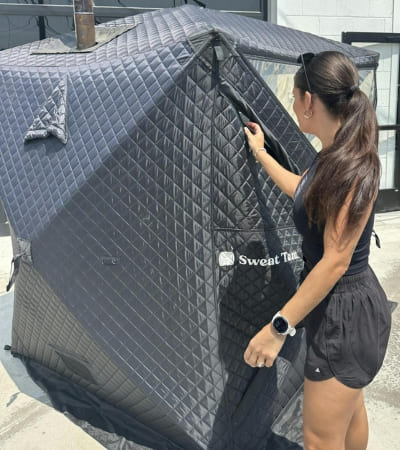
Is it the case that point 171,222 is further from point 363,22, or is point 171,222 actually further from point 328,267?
point 363,22

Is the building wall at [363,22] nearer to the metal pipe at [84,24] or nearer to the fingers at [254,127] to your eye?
the metal pipe at [84,24]

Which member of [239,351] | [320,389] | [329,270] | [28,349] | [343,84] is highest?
[343,84]

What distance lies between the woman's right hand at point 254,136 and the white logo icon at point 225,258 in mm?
441

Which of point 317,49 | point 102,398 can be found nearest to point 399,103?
point 317,49

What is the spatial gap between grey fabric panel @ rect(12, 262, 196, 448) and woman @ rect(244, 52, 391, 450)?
2.67ft

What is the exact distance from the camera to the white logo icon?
7.26 feet

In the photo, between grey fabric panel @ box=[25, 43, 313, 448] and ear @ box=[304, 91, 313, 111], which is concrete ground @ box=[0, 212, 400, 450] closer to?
grey fabric panel @ box=[25, 43, 313, 448]

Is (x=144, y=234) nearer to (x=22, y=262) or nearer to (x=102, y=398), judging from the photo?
(x=22, y=262)

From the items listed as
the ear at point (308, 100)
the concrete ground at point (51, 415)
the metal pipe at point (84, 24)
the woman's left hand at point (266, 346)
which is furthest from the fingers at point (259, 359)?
the metal pipe at point (84, 24)

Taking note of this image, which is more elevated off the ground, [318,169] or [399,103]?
[318,169]

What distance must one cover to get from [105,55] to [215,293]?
4.12 feet

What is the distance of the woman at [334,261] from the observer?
1515mm

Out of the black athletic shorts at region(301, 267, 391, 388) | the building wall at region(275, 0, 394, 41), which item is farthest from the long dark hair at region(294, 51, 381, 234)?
the building wall at region(275, 0, 394, 41)

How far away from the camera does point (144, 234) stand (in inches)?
88.0
